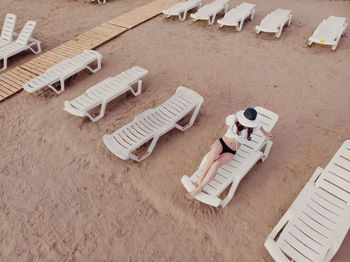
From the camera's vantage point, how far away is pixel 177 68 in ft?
23.6

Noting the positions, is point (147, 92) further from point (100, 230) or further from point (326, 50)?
point (326, 50)

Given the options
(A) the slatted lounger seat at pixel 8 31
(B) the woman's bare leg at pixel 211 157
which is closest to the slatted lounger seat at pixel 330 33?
(B) the woman's bare leg at pixel 211 157

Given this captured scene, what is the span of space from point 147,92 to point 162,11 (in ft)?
15.1

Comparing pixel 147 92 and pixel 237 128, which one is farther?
pixel 147 92

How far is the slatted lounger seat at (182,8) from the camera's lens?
30.4 feet

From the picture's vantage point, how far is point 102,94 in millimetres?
5898

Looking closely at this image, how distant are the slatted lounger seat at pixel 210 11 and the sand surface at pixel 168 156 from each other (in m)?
0.85

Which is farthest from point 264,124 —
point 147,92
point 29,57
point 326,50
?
point 29,57

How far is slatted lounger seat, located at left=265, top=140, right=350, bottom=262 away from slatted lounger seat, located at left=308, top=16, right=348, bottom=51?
4.37m

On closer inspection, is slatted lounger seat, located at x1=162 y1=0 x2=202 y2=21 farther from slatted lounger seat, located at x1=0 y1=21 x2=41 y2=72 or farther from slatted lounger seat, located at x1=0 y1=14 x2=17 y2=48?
slatted lounger seat, located at x1=0 y1=14 x2=17 y2=48

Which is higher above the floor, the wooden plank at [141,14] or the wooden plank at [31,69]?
the wooden plank at [141,14]

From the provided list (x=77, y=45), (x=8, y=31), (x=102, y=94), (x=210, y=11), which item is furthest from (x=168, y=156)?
(x=8, y=31)

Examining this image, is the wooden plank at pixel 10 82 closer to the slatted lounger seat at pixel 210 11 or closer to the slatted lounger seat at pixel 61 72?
the slatted lounger seat at pixel 61 72

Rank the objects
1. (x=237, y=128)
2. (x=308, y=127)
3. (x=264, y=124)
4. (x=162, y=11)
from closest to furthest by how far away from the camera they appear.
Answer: (x=237, y=128)
(x=264, y=124)
(x=308, y=127)
(x=162, y=11)
